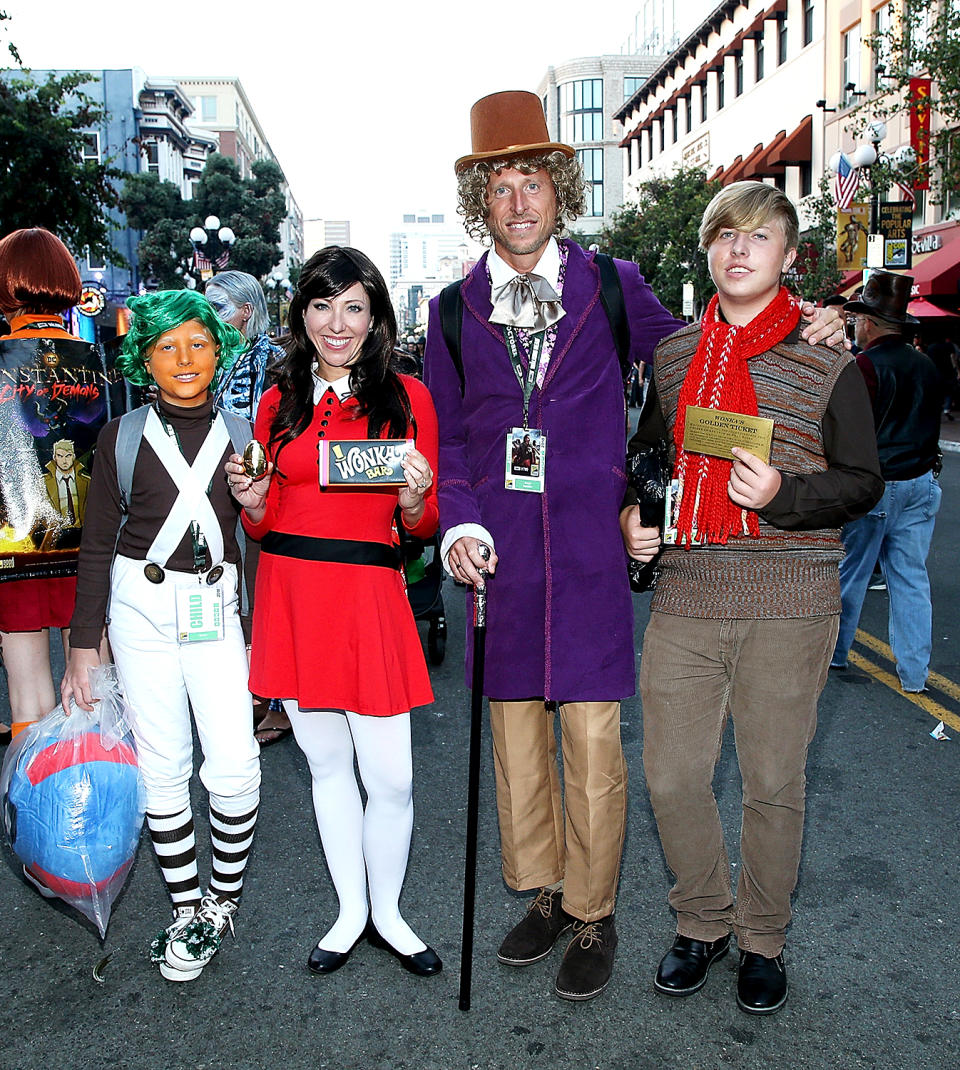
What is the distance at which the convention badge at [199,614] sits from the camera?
311cm

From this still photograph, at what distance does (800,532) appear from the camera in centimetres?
293

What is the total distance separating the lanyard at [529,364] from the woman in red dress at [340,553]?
0.28m

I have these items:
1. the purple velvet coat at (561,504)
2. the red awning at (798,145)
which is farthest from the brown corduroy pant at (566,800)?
the red awning at (798,145)

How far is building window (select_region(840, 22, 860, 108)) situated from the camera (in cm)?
3189

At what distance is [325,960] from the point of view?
10.6 ft

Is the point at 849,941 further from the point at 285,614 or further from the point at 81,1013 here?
the point at 81,1013

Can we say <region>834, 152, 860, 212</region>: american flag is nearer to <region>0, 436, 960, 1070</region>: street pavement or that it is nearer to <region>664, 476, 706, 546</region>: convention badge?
<region>0, 436, 960, 1070</region>: street pavement

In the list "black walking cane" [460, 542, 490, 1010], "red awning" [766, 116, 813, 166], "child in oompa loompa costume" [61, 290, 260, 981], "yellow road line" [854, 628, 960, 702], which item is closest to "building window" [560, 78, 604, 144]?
"red awning" [766, 116, 813, 166]

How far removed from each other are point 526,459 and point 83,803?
1618 mm

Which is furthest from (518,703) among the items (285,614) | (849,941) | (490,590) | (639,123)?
(639,123)

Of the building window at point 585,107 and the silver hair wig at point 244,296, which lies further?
the building window at point 585,107

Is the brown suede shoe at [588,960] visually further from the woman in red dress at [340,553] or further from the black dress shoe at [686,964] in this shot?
the woman in red dress at [340,553]

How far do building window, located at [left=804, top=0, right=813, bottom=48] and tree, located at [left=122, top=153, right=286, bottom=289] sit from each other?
2683 centimetres

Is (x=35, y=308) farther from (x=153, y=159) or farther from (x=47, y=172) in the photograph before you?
(x=153, y=159)
